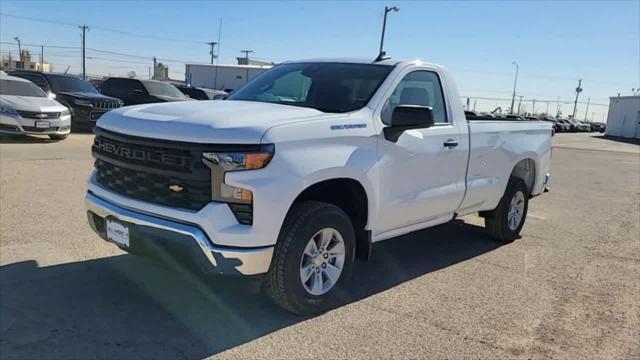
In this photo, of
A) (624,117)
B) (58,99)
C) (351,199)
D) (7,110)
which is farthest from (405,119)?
(624,117)

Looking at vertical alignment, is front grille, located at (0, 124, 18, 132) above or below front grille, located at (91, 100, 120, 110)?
below

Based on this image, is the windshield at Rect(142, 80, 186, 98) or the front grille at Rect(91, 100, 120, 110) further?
the windshield at Rect(142, 80, 186, 98)

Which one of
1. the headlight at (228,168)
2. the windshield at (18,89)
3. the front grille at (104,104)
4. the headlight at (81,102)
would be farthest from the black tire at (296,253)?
the headlight at (81,102)

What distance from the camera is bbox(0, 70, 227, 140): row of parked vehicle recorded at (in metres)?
12.4

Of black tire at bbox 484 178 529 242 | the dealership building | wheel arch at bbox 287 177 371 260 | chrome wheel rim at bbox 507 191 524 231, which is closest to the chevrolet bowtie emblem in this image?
wheel arch at bbox 287 177 371 260

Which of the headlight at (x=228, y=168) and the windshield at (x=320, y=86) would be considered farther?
the windshield at (x=320, y=86)

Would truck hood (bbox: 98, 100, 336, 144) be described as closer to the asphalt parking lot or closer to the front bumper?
the front bumper

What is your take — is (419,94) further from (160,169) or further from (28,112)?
(28,112)

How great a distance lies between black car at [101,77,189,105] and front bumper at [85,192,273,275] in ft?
48.0

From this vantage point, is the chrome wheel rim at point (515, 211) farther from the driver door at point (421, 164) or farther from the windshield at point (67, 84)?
the windshield at point (67, 84)

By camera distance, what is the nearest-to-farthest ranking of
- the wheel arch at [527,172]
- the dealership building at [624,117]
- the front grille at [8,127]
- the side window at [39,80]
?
the wheel arch at [527,172] → the front grille at [8,127] → the side window at [39,80] → the dealership building at [624,117]

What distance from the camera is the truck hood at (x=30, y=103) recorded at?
12.4 m

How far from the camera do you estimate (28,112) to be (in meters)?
12.5

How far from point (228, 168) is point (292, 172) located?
43cm
